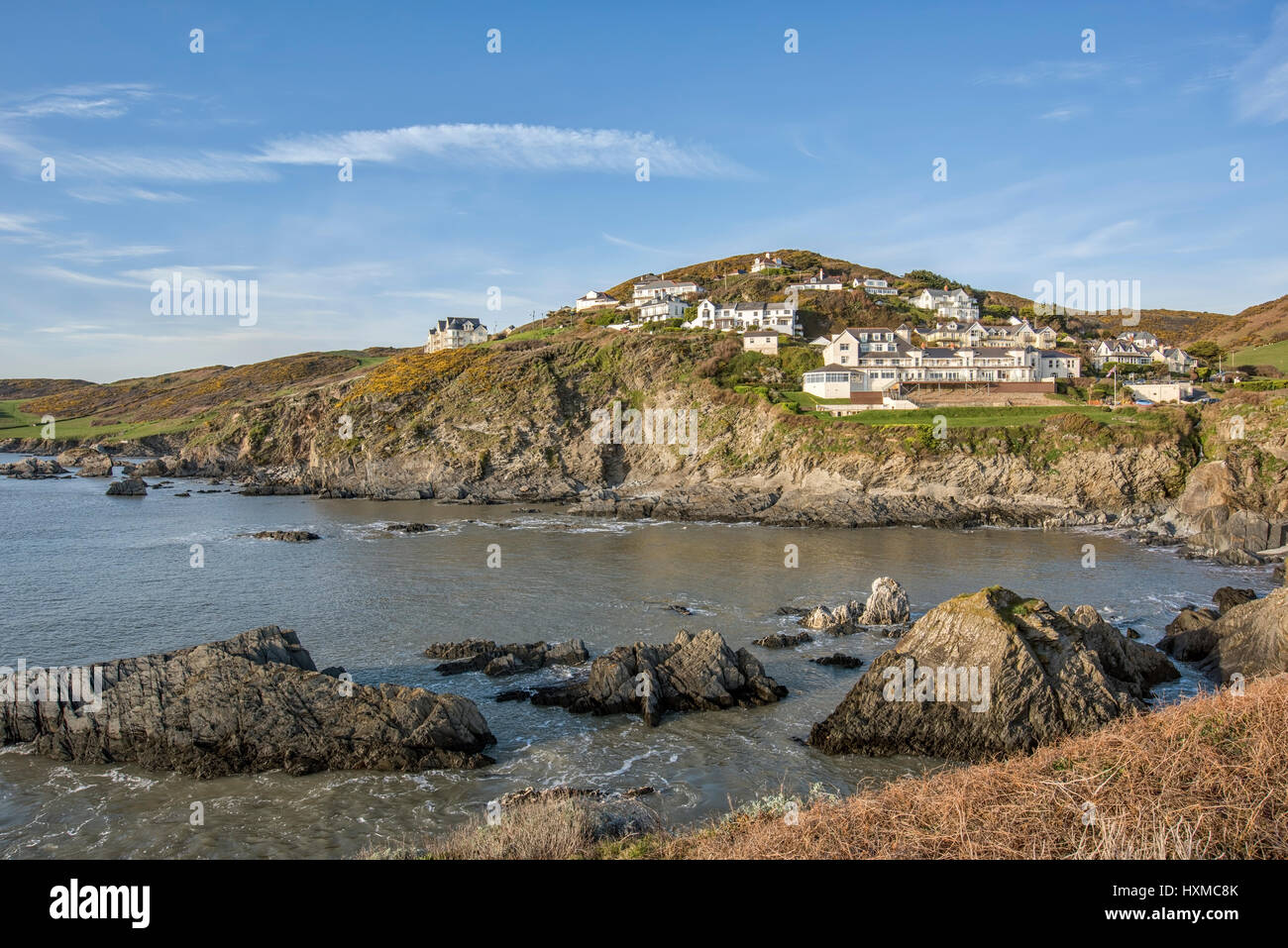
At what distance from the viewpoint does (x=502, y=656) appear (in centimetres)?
2327

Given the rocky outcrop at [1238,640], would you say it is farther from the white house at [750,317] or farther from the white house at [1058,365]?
the white house at [750,317]

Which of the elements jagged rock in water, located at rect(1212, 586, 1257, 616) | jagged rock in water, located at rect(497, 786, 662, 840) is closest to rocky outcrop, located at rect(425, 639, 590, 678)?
jagged rock in water, located at rect(497, 786, 662, 840)

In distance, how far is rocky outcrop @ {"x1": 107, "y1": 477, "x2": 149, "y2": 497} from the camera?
2670 inches

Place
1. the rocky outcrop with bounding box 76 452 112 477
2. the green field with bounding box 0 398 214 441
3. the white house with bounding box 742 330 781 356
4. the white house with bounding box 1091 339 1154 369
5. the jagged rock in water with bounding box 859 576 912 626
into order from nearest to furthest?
the jagged rock in water with bounding box 859 576 912 626
the white house with bounding box 742 330 781 356
the white house with bounding box 1091 339 1154 369
the rocky outcrop with bounding box 76 452 112 477
the green field with bounding box 0 398 214 441

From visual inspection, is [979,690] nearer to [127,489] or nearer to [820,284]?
[127,489]

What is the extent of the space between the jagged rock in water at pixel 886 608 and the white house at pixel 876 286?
9286cm

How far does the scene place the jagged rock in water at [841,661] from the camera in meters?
22.7

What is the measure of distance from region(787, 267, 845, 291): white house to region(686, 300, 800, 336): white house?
17866mm

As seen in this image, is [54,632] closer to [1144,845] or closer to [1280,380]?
[1144,845]

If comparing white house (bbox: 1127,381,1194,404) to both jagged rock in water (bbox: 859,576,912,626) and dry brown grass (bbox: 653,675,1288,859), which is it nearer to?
jagged rock in water (bbox: 859,576,912,626)

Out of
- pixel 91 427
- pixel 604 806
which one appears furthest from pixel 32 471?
pixel 604 806

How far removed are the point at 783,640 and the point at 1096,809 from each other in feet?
55.3
